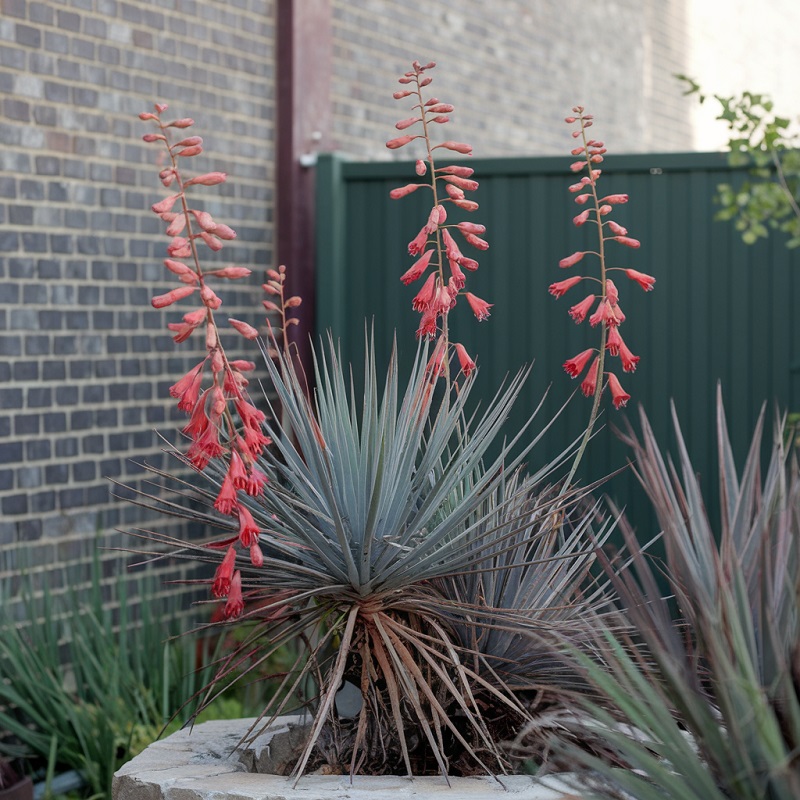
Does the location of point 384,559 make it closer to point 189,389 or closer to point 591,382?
point 189,389

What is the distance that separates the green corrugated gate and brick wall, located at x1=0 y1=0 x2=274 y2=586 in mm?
858

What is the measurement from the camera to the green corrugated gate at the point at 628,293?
5.81 meters

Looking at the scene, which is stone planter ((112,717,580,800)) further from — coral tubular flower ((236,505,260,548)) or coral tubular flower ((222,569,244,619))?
coral tubular flower ((236,505,260,548))

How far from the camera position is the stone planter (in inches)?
107

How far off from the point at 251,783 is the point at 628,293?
3.74m

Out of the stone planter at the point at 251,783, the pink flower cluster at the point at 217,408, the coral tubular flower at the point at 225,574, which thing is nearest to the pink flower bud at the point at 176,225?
the pink flower cluster at the point at 217,408

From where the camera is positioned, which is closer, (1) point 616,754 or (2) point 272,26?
(1) point 616,754

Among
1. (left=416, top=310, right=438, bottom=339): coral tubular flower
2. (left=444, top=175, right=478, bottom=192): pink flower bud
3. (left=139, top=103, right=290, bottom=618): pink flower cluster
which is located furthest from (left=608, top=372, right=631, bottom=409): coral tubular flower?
(left=139, top=103, right=290, bottom=618): pink flower cluster

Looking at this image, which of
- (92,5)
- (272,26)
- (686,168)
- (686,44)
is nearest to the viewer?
(92,5)

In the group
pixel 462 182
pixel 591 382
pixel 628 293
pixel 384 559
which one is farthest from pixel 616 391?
pixel 628 293

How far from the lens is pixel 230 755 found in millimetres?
3148

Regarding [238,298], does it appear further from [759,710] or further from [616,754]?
[759,710]

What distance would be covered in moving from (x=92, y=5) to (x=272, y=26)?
52.3 inches

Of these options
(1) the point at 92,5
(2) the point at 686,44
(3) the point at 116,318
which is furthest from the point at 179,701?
(2) the point at 686,44
